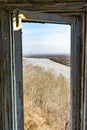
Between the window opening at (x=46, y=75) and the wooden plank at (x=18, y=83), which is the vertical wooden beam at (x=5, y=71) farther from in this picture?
the window opening at (x=46, y=75)

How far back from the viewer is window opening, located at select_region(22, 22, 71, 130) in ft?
6.04

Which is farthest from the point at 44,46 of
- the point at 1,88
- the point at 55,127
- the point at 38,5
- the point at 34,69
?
the point at 55,127

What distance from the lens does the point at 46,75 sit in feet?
6.23

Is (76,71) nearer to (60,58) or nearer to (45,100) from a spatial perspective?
(60,58)

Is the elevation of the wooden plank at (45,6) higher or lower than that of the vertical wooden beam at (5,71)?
higher

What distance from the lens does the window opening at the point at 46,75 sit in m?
1.84

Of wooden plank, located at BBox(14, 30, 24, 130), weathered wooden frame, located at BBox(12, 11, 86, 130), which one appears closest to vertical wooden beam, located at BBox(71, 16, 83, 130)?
weathered wooden frame, located at BBox(12, 11, 86, 130)

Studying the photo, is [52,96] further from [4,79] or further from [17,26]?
[17,26]

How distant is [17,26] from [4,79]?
38 cm

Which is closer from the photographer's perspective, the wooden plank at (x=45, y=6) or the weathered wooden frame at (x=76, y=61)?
the wooden plank at (x=45, y=6)

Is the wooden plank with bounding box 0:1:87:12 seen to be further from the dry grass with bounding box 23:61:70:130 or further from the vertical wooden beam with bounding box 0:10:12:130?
the dry grass with bounding box 23:61:70:130

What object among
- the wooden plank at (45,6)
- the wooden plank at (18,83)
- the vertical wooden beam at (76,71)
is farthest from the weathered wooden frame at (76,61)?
the wooden plank at (18,83)

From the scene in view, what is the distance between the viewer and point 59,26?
190cm

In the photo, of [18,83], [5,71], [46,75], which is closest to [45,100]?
[46,75]
